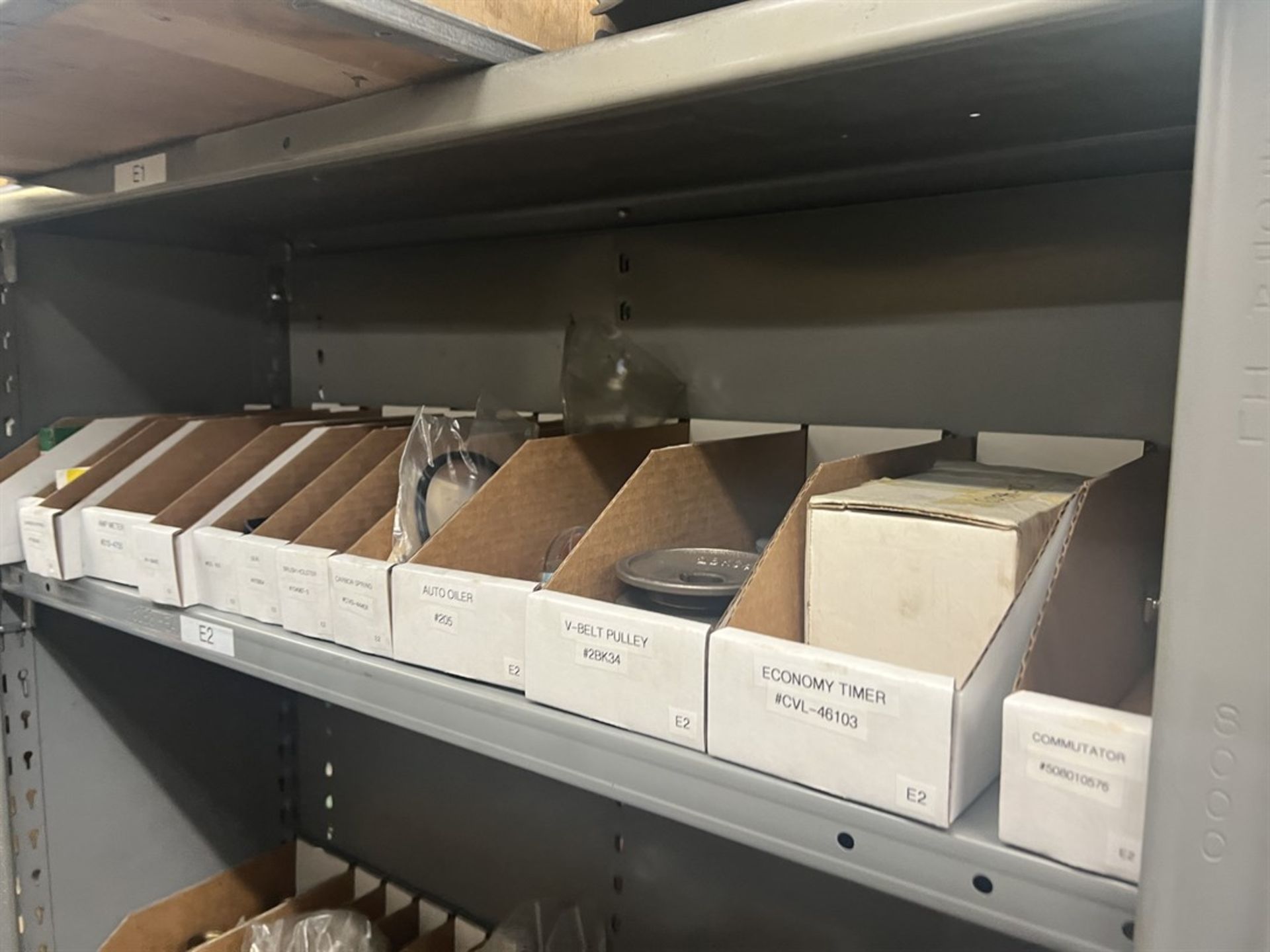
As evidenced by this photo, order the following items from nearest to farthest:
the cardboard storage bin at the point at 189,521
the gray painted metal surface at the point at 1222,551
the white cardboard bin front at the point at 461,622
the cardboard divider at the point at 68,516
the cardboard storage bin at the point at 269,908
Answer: the gray painted metal surface at the point at 1222,551 < the white cardboard bin front at the point at 461,622 < the cardboard storage bin at the point at 189,521 < the cardboard divider at the point at 68,516 < the cardboard storage bin at the point at 269,908

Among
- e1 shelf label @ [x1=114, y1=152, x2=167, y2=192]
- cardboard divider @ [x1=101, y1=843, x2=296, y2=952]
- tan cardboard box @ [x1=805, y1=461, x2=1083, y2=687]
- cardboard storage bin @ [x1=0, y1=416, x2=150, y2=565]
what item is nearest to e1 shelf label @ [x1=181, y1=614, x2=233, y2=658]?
cardboard storage bin @ [x1=0, y1=416, x2=150, y2=565]

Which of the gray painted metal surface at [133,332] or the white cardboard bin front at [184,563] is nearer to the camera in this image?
the white cardboard bin front at [184,563]

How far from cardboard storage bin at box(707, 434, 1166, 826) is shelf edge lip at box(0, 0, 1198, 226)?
0.26 m

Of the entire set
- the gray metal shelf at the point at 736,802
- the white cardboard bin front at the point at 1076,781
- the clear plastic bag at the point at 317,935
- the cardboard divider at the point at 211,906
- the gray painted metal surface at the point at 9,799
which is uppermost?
the white cardboard bin front at the point at 1076,781

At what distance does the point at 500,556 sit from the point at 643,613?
0.23m

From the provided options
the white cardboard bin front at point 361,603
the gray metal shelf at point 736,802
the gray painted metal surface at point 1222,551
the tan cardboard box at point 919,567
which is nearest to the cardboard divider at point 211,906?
the gray metal shelf at point 736,802

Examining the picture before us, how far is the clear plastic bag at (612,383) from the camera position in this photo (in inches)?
40.4

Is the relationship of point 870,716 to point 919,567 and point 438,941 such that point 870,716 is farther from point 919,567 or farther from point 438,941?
point 438,941

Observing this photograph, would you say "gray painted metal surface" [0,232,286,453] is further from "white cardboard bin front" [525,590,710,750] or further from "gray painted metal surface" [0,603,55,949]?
"white cardboard bin front" [525,590,710,750]

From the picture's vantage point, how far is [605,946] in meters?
1.14

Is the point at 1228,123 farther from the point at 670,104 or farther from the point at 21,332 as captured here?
the point at 21,332

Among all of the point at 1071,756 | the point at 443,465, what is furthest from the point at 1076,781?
the point at 443,465

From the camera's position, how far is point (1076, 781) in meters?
0.42

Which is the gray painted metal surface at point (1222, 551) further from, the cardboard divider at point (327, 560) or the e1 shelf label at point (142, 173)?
the e1 shelf label at point (142, 173)
